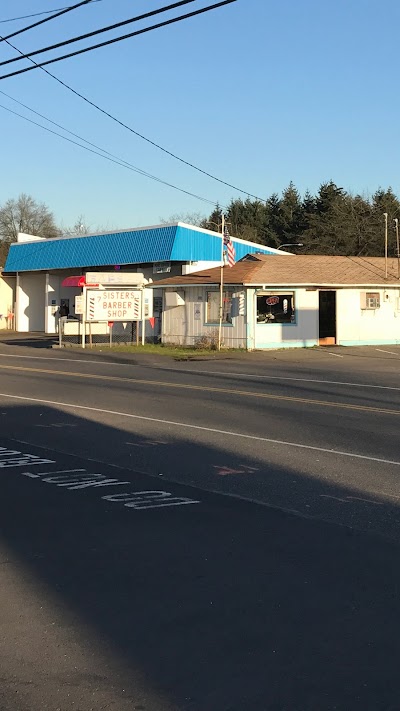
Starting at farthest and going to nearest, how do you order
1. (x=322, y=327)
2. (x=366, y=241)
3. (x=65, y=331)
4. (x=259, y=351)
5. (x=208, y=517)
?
(x=366, y=241) < (x=65, y=331) < (x=322, y=327) < (x=259, y=351) < (x=208, y=517)

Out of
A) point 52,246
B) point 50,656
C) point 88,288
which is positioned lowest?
point 50,656

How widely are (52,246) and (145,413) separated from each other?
40360 millimetres

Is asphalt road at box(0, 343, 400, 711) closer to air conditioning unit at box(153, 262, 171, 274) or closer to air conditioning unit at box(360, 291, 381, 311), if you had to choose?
air conditioning unit at box(360, 291, 381, 311)

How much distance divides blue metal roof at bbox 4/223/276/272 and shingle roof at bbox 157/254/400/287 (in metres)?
5.13

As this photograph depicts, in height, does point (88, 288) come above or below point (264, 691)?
above

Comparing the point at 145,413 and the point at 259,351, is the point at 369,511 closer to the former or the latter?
the point at 145,413

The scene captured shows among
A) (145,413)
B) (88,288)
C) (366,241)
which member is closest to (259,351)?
(88,288)

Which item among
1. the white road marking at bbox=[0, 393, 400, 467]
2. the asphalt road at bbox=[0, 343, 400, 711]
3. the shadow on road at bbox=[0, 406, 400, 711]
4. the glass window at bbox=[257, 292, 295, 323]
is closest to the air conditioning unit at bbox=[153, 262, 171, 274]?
the glass window at bbox=[257, 292, 295, 323]

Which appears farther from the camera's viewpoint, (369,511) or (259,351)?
(259,351)

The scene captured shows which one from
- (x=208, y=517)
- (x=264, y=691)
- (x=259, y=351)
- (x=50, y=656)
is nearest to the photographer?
(x=264, y=691)

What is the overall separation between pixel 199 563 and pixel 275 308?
29.2 m

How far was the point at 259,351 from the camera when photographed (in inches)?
1335

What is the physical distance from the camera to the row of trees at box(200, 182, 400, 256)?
229 ft

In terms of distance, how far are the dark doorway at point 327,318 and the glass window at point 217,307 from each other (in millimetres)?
4299
